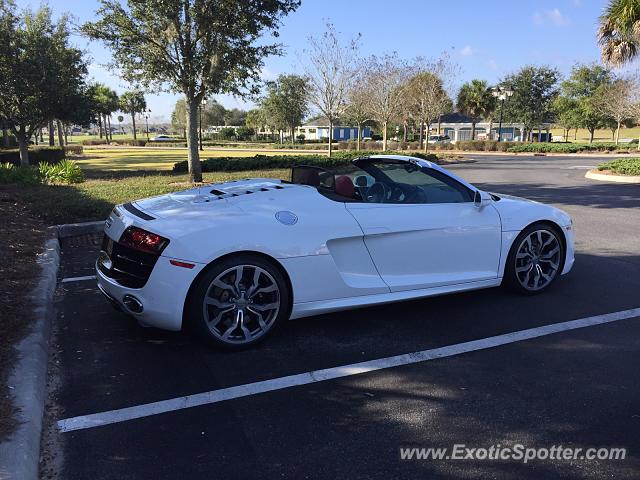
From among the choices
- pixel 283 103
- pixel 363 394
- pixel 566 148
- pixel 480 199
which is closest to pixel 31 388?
pixel 363 394

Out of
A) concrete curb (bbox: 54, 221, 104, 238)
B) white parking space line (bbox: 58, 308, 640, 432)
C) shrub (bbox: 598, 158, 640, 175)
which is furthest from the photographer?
shrub (bbox: 598, 158, 640, 175)

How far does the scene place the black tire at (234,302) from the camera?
3.73 metres

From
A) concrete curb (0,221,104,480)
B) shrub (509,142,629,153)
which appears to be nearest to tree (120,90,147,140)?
shrub (509,142,629,153)

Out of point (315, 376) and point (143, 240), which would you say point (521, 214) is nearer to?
point (315, 376)

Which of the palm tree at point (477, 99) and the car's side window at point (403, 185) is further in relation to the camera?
the palm tree at point (477, 99)

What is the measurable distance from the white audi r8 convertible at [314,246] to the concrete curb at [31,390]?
58 centimetres

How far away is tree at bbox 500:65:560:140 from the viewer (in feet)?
173

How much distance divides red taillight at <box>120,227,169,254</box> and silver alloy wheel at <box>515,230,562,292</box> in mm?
3293

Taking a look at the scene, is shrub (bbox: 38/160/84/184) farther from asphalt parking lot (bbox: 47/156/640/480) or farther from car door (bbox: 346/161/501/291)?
car door (bbox: 346/161/501/291)

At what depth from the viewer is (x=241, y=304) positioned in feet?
12.7

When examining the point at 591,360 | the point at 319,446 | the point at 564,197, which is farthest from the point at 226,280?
the point at 564,197

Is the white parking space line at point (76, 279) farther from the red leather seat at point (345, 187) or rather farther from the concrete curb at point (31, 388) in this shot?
the red leather seat at point (345, 187)

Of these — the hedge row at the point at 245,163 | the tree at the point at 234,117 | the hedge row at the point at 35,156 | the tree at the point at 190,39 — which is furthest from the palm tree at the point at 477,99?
the tree at the point at 234,117

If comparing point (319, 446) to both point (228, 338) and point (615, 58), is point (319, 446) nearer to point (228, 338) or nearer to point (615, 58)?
point (228, 338)
